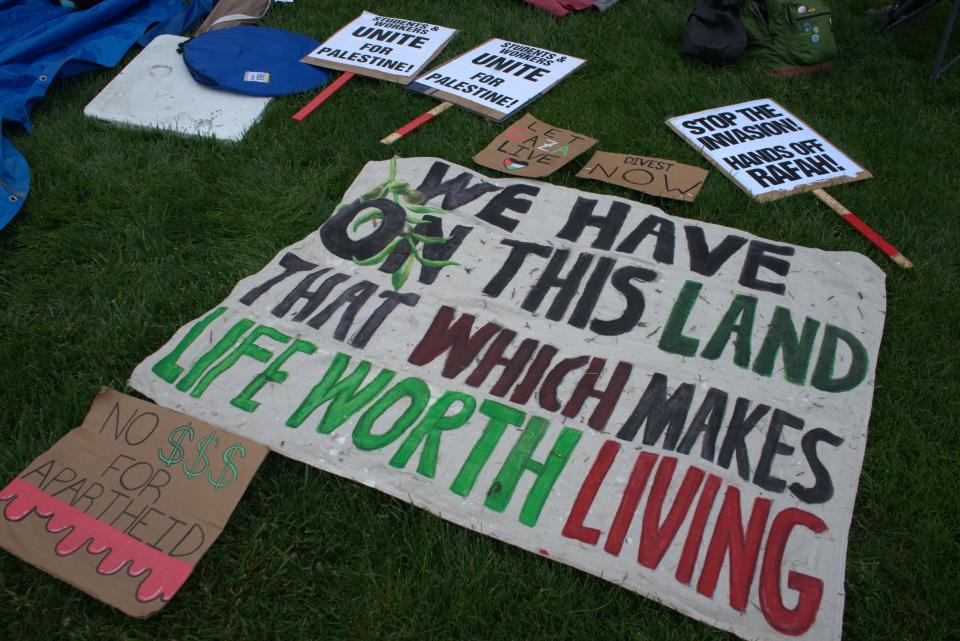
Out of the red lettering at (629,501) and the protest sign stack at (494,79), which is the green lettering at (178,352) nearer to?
the protest sign stack at (494,79)

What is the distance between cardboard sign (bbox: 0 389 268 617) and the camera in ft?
6.12

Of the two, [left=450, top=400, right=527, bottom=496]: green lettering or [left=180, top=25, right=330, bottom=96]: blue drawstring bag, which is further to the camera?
[left=180, top=25, right=330, bottom=96]: blue drawstring bag

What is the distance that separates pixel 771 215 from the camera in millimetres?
2986

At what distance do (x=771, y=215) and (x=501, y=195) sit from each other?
116 cm

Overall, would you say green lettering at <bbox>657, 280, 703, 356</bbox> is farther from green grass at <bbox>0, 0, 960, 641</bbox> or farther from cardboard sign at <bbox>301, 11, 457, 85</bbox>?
cardboard sign at <bbox>301, 11, 457, 85</bbox>

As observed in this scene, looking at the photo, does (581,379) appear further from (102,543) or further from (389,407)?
(102,543)

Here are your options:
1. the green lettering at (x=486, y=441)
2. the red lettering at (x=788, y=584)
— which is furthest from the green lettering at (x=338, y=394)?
the red lettering at (x=788, y=584)

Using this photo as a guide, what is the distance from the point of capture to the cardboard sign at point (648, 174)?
120 inches

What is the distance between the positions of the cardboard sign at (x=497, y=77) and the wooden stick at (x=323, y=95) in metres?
0.39

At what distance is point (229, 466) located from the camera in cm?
209

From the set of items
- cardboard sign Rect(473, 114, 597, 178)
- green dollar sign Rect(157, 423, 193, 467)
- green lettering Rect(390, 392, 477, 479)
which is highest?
cardboard sign Rect(473, 114, 597, 178)

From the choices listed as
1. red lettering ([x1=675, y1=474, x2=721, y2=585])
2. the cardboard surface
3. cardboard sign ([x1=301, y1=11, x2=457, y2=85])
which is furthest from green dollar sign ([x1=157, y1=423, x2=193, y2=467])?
cardboard sign ([x1=301, y1=11, x2=457, y2=85])

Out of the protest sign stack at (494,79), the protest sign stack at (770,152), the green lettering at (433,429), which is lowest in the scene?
the green lettering at (433,429)

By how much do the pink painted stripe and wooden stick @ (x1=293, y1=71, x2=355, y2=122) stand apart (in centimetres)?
222
